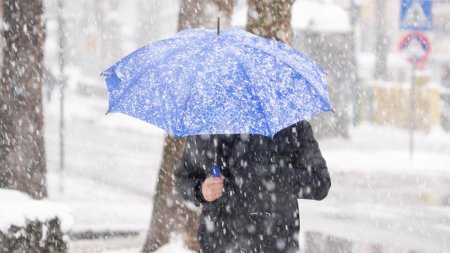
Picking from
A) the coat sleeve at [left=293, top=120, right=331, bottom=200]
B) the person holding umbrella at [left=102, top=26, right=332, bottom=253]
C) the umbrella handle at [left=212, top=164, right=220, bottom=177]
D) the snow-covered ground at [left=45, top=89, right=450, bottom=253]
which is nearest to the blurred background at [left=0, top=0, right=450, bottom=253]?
the snow-covered ground at [left=45, top=89, right=450, bottom=253]

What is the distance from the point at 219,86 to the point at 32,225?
263cm

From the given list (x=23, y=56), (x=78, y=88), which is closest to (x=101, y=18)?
(x=78, y=88)

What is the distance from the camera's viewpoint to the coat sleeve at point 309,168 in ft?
14.2

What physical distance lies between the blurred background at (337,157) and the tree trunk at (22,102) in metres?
0.28

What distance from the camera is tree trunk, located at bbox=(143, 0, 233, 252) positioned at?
8180mm

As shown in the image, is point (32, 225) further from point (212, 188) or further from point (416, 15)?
point (416, 15)

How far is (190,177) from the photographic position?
14.7 ft

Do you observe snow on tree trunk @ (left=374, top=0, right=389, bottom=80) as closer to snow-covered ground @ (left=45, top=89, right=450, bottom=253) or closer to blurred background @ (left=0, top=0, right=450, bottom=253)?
blurred background @ (left=0, top=0, right=450, bottom=253)

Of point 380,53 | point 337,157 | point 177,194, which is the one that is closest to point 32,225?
point 177,194

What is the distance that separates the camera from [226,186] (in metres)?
4.32

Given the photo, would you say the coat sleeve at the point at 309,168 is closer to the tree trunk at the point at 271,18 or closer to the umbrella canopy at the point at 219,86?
the umbrella canopy at the point at 219,86

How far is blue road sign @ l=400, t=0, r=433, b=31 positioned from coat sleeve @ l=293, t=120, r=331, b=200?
43.3ft

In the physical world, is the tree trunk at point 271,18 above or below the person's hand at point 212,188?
above

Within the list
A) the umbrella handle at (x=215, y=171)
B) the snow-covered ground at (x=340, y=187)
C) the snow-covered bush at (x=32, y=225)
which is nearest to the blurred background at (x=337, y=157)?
the snow-covered ground at (x=340, y=187)
